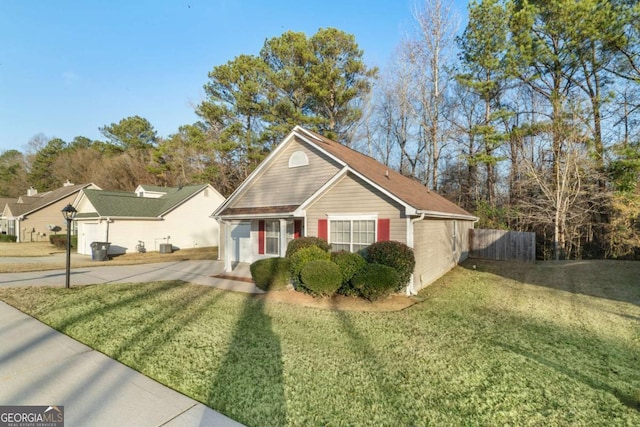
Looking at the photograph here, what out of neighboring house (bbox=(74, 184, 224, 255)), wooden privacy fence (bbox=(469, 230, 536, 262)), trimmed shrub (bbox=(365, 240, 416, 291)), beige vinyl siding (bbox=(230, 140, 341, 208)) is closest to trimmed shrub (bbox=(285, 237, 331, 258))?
trimmed shrub (bbox=(365, 240, 416, 291))

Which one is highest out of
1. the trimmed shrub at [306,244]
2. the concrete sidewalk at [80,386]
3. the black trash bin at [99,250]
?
the trimmed shrub at [306,244]

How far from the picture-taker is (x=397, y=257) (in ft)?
27.2

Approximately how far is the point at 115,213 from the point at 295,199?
47.2 ft

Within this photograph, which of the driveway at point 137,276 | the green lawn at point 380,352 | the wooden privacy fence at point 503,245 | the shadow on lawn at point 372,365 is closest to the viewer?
the green lawn at point 380,352

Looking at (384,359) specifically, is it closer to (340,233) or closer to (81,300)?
(340,233)

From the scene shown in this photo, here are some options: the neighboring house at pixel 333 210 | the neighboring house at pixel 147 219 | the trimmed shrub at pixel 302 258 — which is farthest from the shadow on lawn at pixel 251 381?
the neighboring house at pixel 147 219

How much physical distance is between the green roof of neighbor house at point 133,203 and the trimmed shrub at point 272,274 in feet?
51.1

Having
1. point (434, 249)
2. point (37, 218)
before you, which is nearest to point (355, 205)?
point (434, 249)

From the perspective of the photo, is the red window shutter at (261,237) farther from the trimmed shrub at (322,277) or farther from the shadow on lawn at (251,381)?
the shadow on lawn at (251,381)

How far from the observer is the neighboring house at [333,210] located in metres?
9.39

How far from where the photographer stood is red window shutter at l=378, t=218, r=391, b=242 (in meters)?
9.24

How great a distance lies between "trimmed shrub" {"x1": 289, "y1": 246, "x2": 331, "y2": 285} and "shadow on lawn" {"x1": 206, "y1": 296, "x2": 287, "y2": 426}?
9.20 feet

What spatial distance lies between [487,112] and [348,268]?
19.4 m

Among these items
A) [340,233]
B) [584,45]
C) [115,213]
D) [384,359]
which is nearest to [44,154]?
[115,213]
